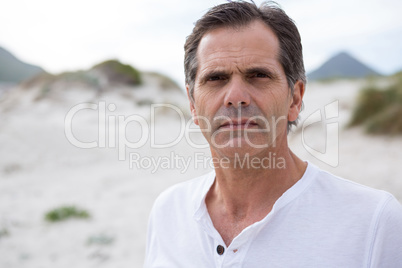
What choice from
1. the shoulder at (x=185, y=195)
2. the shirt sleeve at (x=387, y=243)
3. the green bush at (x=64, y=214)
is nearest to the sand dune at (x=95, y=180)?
the green bush at (x=64, y=214)

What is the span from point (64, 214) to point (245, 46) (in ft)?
17.4

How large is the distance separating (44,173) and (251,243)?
8752 millimetres

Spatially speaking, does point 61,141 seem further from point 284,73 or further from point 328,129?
point 284,73

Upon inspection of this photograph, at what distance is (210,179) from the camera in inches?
75.5

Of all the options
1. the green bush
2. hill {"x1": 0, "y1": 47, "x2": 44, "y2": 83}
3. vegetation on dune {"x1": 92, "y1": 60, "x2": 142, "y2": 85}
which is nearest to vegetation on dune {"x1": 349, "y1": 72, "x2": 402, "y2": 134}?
the green bush

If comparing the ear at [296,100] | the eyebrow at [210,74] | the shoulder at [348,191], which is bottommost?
the shoulder at [348,191]

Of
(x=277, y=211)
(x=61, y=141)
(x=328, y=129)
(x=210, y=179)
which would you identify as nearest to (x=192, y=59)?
(x=210, y=179)

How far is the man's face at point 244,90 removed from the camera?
1.54 meters

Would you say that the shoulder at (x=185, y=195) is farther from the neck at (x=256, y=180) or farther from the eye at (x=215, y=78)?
the eye at (x=215, y=78)

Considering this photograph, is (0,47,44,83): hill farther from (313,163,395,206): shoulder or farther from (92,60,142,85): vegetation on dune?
(313,163,395,206): shoulder

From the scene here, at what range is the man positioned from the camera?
1.36m

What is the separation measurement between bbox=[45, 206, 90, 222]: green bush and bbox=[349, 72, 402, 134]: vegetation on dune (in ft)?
20.4

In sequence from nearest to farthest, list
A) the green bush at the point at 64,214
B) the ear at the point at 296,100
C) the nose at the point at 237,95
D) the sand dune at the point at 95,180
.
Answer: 1. the nose at the point at 237,95
2. the ear at the point at 296,100
3. the sand dune at the point at 95,180
4. the green bush at the point at 64,214

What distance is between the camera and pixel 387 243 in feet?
4.27
